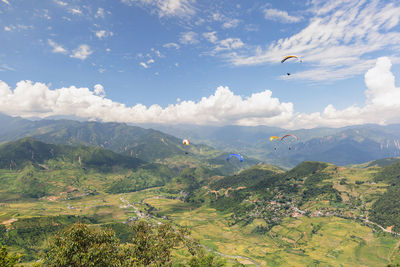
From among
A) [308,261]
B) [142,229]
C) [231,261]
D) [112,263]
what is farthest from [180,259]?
[112,263]

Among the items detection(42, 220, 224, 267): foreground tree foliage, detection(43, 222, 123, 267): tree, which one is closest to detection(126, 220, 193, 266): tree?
detection(42, 220, 224, 267): foreground tree foliage

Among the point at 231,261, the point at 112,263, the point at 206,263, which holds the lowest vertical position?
the point at 231,261

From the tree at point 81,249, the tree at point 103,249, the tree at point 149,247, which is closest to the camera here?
the tree at point 81,249

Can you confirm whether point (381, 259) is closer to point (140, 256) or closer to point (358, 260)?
point (358, 260)

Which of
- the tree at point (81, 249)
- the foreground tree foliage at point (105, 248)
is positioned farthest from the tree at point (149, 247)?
the tree at point (81, 249)

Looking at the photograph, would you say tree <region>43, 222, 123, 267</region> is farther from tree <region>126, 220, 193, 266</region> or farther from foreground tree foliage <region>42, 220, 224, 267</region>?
tree <region>126, 220, 193, 266</region>

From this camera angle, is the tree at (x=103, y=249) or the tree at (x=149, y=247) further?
the tree at (x=149, y=247)

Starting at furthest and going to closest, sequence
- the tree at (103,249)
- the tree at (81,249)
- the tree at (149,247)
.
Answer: the tree at (149,247)
the tree at (103,249)
the tree at (81,249)

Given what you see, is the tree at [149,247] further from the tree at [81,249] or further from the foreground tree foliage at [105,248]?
the tree at [81,249]
